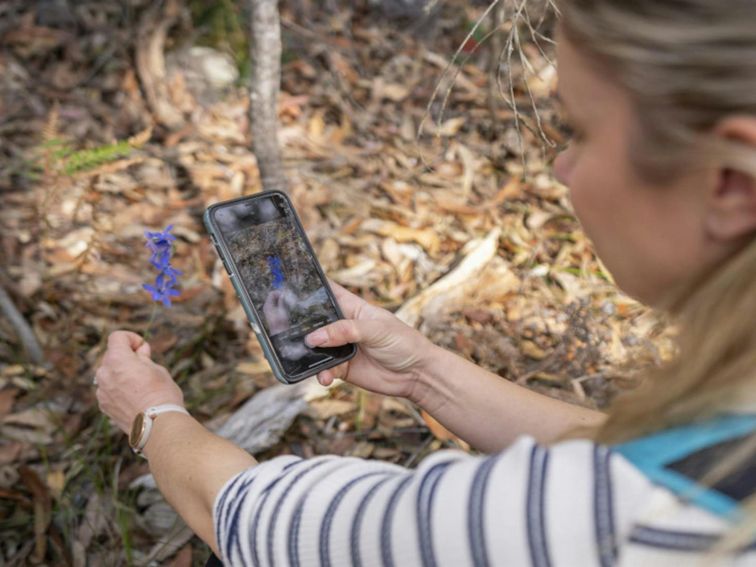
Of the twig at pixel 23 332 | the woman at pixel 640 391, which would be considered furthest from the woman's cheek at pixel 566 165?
the twig at pixel 23 332

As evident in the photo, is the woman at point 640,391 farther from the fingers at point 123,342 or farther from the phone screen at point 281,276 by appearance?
the fingers at point 123,342

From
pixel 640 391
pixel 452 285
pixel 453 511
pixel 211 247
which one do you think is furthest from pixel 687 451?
pixel 211 247

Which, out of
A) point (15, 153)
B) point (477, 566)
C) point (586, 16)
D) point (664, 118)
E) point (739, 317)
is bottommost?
point (477, 566)

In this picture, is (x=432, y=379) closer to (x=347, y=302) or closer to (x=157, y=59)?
(x=347, y=302)

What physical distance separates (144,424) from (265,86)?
1526mm

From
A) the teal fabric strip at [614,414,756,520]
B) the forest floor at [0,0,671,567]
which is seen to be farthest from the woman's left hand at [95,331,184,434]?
the teal fabric strip at [614,414,756,520]

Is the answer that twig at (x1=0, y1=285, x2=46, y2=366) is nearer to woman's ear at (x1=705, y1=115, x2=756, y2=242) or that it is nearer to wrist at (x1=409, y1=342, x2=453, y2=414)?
wrist at (x1=409, y1=342, x2=453, y2=414)

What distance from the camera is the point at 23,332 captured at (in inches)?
101

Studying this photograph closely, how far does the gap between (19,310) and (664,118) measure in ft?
8.29

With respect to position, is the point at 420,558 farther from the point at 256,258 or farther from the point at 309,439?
the point at 309,439

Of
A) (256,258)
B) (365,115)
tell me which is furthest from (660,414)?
(365,115)

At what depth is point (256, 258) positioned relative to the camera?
1.85m

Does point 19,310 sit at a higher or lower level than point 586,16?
lower

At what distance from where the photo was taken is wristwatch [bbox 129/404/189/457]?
63.7 inches
